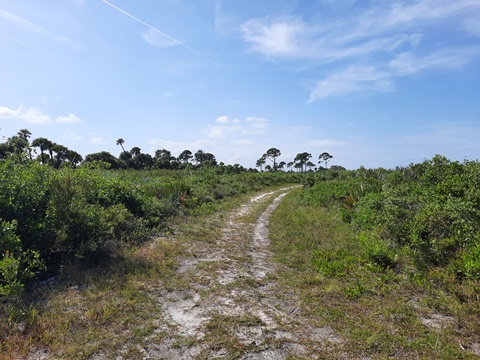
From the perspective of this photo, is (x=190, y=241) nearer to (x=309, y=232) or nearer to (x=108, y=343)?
(x=309, y=232)

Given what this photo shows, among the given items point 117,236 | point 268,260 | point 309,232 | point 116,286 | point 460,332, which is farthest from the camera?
point 309,232

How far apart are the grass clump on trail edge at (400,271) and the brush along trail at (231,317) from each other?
41cm

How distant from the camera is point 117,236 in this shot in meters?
8.37

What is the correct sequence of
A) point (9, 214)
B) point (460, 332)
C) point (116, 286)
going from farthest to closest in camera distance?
point (9, 214) < point (116, 286) < point (460, 332)

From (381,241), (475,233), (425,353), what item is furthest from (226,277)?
(475,233)

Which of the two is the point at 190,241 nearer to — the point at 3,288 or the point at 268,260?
the point at 268,260

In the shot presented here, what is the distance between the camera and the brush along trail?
3734 mm

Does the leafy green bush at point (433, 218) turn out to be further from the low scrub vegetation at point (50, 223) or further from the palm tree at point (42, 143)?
the palm tree at point (42, 143)

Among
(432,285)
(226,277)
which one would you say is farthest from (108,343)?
(432,285)

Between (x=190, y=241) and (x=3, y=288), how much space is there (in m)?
5.02

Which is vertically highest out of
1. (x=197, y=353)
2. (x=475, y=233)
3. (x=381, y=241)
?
(x=475, y=233)

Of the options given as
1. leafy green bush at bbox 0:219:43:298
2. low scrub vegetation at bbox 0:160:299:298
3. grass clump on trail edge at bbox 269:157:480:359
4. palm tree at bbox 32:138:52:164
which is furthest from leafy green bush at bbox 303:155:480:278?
palm tree at bbox 32:138:52:164

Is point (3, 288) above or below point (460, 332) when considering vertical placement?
above

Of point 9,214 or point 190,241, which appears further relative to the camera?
point 190,241
